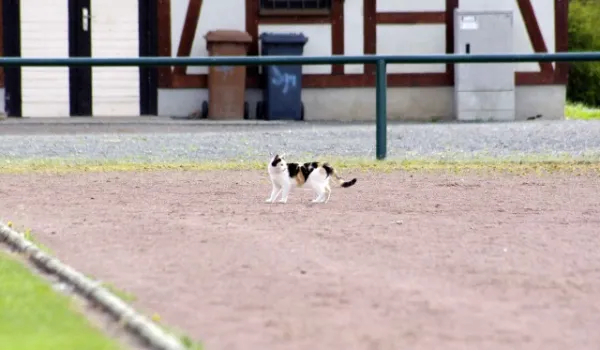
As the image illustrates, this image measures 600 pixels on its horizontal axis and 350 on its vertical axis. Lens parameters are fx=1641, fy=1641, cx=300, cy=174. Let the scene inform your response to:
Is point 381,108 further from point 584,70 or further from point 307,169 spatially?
point 584,70

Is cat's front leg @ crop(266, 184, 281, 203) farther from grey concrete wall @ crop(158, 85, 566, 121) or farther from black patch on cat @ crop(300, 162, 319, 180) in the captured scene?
grey concrete wall @ crop(158, 85, 566, 121)

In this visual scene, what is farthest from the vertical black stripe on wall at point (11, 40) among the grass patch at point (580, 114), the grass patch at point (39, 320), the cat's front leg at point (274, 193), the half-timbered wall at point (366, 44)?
the grass patch at point (39, 320)

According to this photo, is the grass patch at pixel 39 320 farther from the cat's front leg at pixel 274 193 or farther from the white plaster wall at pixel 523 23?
the white plaster wall at pixel 523 23

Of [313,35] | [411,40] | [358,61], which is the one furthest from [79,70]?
[358,61]

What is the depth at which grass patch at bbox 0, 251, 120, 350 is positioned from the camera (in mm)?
5711

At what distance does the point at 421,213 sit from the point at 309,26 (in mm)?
15308

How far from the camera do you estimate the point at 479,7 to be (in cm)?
2595

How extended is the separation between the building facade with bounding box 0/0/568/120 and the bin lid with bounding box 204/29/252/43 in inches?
21.8

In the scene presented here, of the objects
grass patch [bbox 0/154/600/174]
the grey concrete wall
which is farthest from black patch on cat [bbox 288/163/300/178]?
the grey concrete wall

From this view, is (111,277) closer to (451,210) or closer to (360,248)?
(360,248)

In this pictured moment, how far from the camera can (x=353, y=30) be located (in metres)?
25.8

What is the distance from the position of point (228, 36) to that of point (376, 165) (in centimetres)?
1020

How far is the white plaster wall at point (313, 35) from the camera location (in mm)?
25531

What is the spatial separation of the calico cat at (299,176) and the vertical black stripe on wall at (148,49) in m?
14.3
